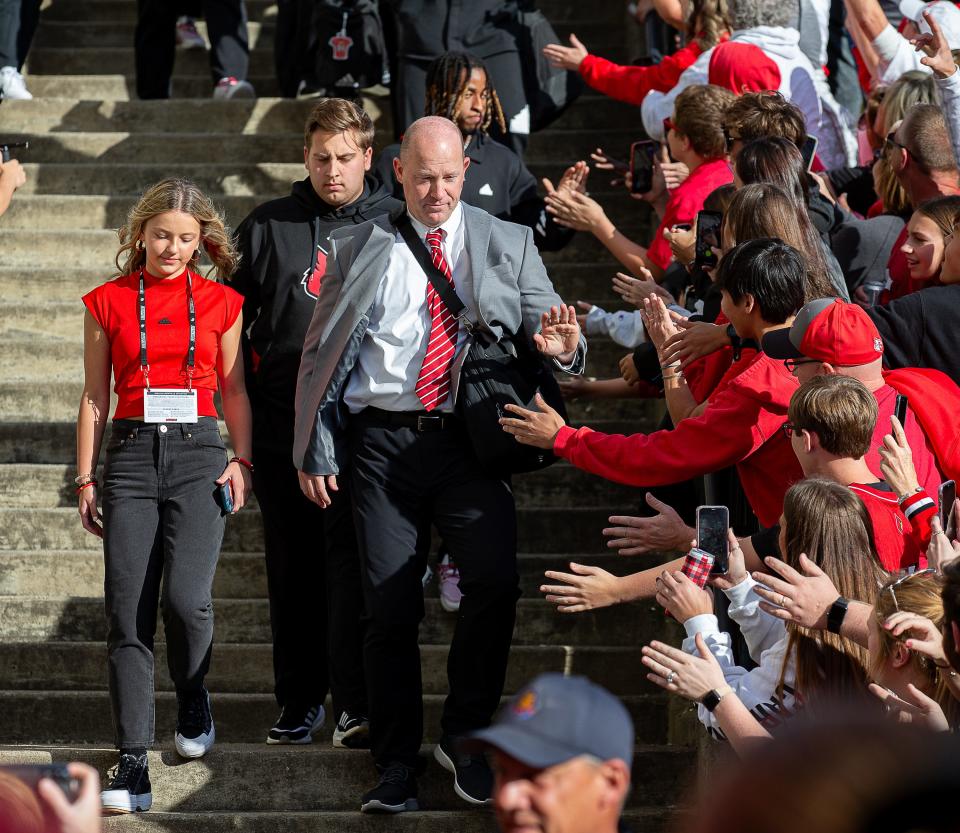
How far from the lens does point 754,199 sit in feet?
15.6

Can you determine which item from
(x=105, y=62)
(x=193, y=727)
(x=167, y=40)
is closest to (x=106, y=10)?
(x=105, y=62)

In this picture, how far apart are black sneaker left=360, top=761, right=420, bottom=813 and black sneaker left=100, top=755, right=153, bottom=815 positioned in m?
0.69

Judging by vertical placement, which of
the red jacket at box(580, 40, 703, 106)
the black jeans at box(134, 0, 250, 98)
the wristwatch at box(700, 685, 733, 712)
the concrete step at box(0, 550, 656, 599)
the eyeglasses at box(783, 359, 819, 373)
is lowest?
the concrete step at box(0, 550, 656, 599)

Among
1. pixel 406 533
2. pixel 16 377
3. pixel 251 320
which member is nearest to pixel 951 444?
pixel 406 533

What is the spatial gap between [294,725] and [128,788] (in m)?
0.74

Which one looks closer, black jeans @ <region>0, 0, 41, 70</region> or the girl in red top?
the girl in red top

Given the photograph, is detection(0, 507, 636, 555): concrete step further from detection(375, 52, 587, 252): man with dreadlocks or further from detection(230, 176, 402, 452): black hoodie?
detection(375, 52, 587, 252): man with dreadlocks

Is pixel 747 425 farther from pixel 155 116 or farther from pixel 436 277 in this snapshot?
pixel 155 116

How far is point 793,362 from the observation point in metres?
4.41

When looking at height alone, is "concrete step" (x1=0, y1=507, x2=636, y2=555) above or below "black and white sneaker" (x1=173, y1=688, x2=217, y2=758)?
above

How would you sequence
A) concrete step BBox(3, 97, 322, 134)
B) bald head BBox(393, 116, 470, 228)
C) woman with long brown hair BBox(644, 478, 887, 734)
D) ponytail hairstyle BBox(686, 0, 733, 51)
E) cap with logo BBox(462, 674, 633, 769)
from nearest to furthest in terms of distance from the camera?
1. cap with logo BBox(462, 674, 633, 769)
2. woman with long brown hair BBox(644, 478, 887, 734)
3. bald head BBox(393, 116, 470, 228)
4. ponytail hairstyle BBox(686, 0, 733, 51)
5. concrete step BBox(3, 97, 322, 134)

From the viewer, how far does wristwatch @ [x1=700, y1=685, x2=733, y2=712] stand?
3.65 meters

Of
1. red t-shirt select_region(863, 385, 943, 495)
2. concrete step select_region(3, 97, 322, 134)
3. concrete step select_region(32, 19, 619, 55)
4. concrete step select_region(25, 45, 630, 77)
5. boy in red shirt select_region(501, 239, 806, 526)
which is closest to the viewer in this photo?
red t-shirt select_region(863, 385, 943, 495)

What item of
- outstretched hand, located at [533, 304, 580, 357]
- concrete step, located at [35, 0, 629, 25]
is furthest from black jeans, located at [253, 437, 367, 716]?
concrete step, located at [35, 0, 629, 25]
